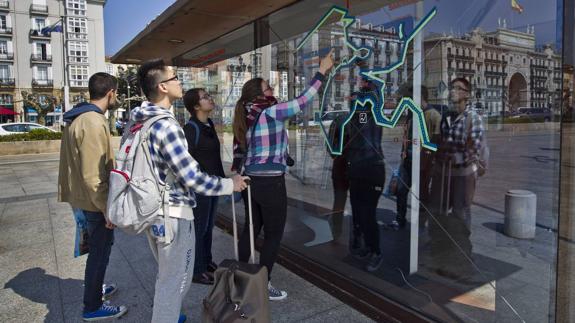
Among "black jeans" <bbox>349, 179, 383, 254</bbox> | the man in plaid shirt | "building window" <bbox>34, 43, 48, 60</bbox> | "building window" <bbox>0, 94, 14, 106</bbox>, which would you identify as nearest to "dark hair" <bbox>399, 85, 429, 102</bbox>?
"black jeans" <bbox>349, 179, 383, 254</bbox>

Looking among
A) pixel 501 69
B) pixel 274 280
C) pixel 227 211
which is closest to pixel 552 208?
pixel 501 69

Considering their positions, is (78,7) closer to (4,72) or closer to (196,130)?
(4,72)

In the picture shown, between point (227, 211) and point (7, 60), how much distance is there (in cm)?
5495

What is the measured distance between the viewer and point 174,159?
89.8 inches

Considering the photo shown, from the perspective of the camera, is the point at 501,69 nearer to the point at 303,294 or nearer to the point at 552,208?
the point at 552,208

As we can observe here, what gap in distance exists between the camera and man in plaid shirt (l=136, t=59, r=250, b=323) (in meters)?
2.30

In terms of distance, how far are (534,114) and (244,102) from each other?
2065 millimetres

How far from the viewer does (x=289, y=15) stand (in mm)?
4285

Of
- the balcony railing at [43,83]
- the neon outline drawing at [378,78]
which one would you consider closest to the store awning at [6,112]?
the balcony railing at [43,83]

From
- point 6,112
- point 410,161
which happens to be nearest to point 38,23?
point 6,112

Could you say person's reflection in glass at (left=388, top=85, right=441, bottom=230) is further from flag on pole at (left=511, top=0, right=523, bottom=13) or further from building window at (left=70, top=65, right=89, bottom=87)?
building window at (left=70, top=65, right=89, bottom=87)

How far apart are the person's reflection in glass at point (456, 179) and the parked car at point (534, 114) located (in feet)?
0.82

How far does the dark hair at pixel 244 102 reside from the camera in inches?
129

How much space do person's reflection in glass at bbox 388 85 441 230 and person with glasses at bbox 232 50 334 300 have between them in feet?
2.43
